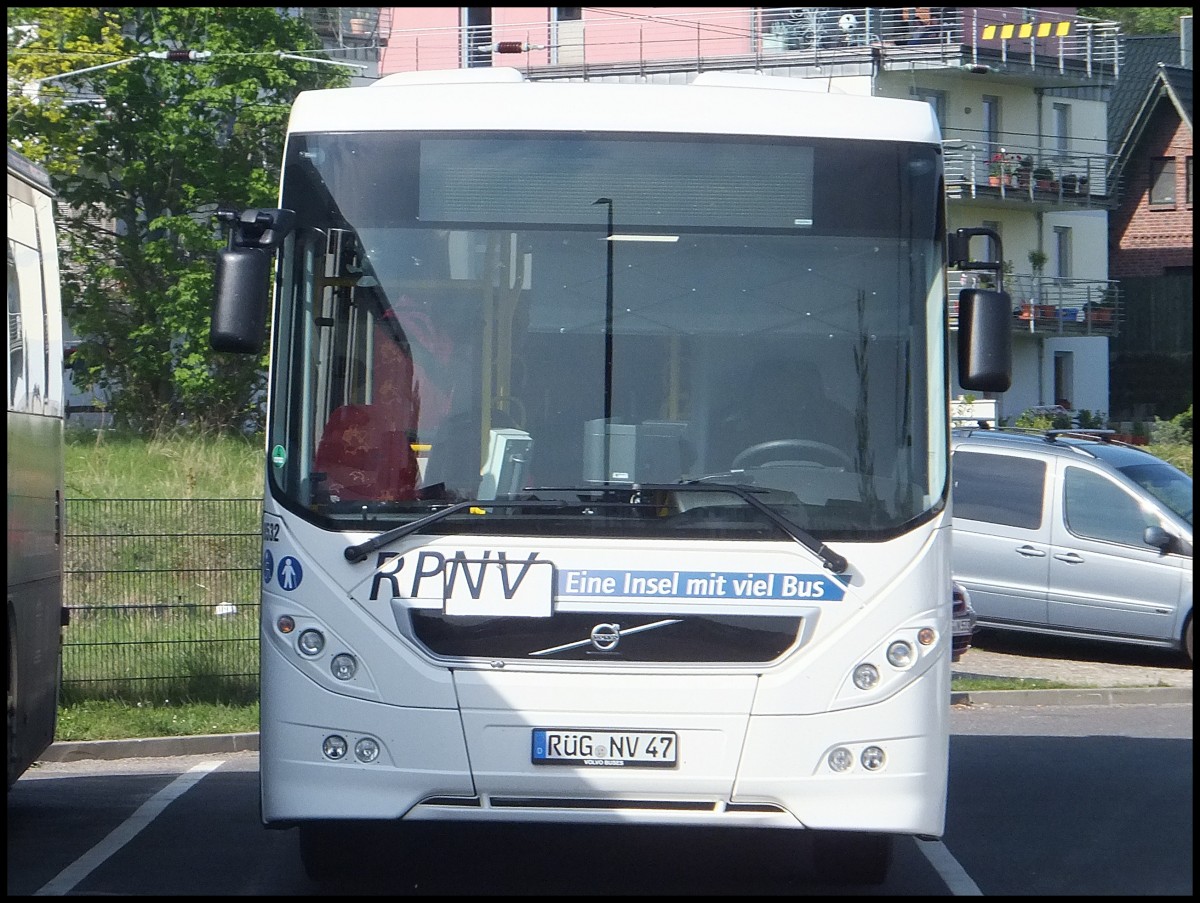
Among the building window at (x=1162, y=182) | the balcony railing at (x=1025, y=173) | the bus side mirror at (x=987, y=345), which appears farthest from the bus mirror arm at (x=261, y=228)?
the building window at (x=1162, y=182)

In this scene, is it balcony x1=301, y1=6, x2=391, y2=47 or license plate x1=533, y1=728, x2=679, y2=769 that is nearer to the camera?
license plate x1=533, y1=728, x2=679, y2=769

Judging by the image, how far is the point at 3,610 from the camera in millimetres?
8117

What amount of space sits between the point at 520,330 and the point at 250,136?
3590 cm

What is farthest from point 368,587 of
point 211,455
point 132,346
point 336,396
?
point 132,346

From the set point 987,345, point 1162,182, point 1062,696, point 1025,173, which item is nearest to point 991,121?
point 1025,173

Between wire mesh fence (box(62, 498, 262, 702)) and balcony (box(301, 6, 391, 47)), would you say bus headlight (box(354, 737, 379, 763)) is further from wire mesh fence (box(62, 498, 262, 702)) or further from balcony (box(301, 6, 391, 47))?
balcony (box(301, 6, 391, 47))

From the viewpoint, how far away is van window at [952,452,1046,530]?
664 inches

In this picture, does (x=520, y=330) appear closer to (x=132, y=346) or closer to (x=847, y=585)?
(x=847, y=585)

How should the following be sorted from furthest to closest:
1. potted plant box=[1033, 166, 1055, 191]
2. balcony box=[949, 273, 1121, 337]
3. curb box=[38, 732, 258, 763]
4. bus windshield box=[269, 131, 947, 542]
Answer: balcony box=[949, 273, 1121, 337] < potted plant box=[1033, 166, 1055, 191] < curb box=[38, 732, 258, 763] < bus windshield box=[269, 131, 947, 542]

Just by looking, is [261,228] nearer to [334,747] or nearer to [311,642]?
[311,642]

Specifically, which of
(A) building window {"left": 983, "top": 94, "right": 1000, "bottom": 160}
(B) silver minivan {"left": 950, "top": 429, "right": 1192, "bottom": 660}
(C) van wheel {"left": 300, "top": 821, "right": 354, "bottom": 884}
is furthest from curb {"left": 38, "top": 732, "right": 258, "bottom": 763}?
(A) building window {"left": 983, "top": 94, "right": 1000, "bottom": 160}

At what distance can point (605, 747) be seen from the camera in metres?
6.51

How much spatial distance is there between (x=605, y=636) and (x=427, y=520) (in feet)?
2.56

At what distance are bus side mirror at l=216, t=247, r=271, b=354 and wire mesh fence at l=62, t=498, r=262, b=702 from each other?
687 cm
